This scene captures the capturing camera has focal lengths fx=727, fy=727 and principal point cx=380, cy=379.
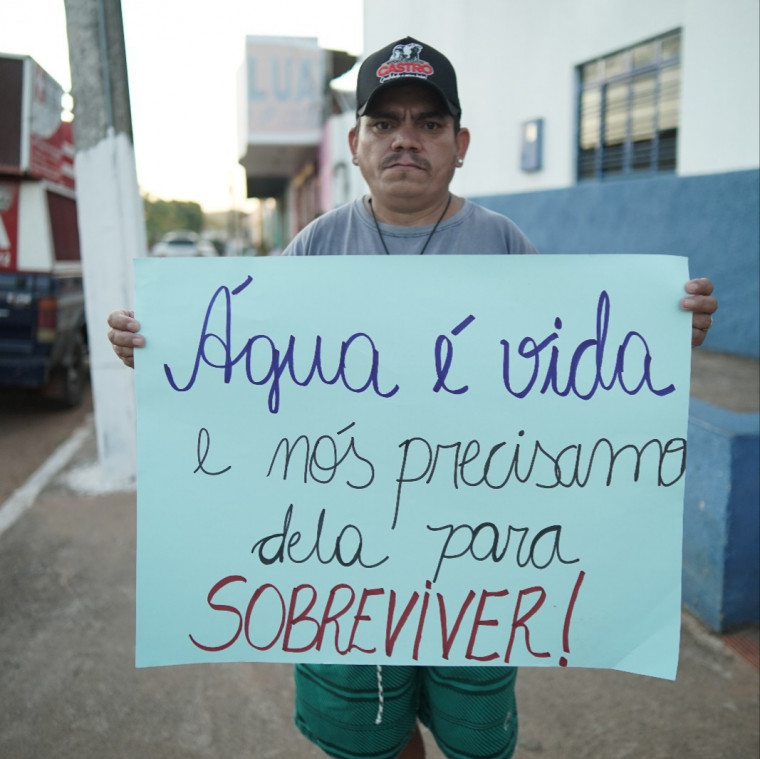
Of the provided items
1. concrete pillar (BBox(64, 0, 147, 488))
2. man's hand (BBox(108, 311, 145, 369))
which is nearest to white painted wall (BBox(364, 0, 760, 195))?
concrete pillar (BBox(64, 0, 147, 488))

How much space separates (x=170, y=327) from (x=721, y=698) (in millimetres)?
2178

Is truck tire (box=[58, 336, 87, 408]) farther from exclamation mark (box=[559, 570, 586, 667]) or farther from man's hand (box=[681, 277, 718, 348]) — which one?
man's hand (box=[681, 277, 718, 348])

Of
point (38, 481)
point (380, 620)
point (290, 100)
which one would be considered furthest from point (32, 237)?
point (290, 100)

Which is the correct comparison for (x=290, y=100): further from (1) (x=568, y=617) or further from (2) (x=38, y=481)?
(1) (x=568, y=617)

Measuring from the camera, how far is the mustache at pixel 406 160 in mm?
1571

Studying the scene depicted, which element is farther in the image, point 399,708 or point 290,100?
point 290,100

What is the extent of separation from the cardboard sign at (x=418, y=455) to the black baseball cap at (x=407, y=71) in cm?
39

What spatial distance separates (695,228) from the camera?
4773 millimetres

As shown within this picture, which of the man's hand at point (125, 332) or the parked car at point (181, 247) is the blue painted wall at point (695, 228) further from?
the parked car at point (181, 247)

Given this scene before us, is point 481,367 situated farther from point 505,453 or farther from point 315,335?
point 315,335

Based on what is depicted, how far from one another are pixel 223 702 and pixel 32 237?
4.67 metres

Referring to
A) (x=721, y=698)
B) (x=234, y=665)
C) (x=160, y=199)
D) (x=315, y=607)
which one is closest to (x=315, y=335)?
(x=315, y=607)

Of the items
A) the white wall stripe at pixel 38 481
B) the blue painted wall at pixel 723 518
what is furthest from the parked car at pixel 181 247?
the blue painted wall at pixel 723 518

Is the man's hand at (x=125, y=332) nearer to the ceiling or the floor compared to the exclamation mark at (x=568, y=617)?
nearer to the ceiling
